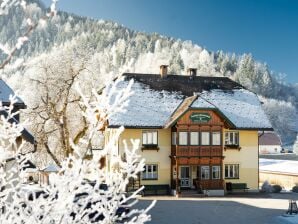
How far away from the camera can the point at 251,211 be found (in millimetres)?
28453

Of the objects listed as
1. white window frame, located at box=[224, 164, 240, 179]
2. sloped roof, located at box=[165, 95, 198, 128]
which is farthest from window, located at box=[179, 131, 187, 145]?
white window frame, located at box=[224, 164, 240, 179]

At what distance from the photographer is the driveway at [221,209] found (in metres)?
25.4

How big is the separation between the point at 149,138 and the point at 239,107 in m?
8.26

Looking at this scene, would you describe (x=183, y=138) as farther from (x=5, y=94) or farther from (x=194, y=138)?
(x=5, y=94)

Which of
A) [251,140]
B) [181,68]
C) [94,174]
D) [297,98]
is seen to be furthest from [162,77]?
[297,98]

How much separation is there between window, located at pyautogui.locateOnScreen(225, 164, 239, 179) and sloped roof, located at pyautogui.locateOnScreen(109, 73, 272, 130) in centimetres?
313

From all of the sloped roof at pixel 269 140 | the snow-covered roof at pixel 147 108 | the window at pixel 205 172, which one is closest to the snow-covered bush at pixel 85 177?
the snow-covered roof at pixel 147 108

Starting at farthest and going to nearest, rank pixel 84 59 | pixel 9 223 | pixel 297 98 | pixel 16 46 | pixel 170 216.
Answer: pixel 297 98 < pixel 84 59 < pixel 170 216 < pixel 9 223 < pixel 16 46

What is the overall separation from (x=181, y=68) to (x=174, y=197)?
11827 centimetres

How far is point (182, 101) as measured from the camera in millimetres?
38844

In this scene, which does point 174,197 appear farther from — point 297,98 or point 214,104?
point 297,98

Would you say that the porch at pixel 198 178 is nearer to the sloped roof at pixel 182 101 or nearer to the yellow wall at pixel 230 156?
the yellow wall at pixel 230 156

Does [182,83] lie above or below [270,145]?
above

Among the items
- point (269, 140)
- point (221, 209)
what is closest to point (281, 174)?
point (221, 209)
